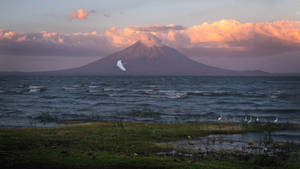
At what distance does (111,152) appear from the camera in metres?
A: 13.4

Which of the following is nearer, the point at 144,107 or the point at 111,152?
the point at 111,152

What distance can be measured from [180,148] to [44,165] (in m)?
6.43

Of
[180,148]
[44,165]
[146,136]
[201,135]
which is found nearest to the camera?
[44,165]

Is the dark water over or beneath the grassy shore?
beneath

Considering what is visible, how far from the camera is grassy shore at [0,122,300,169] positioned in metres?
11.4

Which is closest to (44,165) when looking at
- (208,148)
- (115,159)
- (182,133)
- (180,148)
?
(115,159)

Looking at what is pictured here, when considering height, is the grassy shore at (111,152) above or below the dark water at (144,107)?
above

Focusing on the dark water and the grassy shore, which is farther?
the dark water

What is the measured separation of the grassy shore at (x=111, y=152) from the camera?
11.4m

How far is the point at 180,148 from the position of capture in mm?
15266

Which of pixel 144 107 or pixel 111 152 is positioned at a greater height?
pixel 111 152

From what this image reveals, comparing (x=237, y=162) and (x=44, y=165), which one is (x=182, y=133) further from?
(x=44, y=165)

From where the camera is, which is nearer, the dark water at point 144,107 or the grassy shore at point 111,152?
the grassy shore at point 111,152

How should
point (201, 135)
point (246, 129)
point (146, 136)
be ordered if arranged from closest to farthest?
point (146, 136) → point (201, 135) → point (246, 129)
